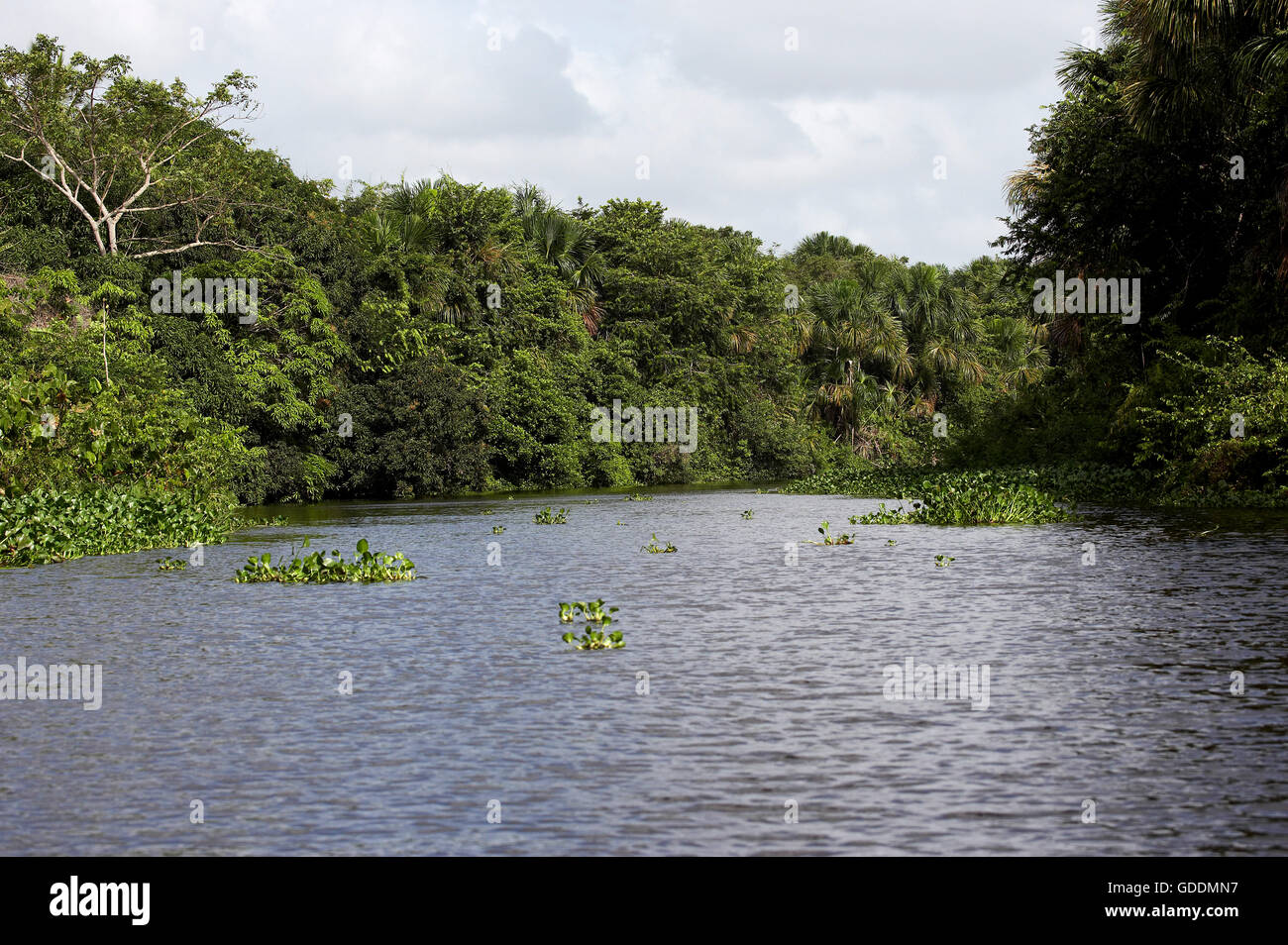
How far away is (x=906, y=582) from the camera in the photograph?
15.7 m

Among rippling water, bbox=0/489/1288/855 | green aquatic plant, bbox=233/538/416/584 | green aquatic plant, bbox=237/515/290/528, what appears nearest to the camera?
rippling water, bbox=0/489/1288/855

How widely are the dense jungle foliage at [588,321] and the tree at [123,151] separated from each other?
0.11 m

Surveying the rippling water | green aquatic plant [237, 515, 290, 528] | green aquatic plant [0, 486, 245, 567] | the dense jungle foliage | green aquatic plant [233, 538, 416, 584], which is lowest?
the rippling water

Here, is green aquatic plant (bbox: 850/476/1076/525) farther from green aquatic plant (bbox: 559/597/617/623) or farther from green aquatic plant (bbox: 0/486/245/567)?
green aquatic plant (bbox: 559/597/617/623)

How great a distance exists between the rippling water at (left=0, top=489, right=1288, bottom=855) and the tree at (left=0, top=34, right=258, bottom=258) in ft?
84.5

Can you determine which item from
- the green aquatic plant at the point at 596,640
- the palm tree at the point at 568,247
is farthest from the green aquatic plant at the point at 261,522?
the palm tree at the point at 568,247

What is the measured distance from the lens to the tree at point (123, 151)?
38125 mm

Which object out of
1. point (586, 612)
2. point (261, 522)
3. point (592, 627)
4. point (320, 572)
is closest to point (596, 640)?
point (592, 627)

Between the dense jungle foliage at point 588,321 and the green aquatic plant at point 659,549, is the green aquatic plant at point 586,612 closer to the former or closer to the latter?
the green aquatic plant at point 659,549

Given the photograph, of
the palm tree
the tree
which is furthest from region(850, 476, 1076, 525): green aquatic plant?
the palm tree

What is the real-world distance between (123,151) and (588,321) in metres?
25.4

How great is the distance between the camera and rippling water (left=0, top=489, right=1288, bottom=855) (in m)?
6.21

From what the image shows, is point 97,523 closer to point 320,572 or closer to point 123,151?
point 320,572
